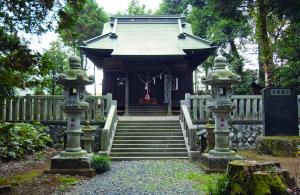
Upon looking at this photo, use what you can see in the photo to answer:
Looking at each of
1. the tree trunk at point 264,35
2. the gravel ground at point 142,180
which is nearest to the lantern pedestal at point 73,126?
the gravel ground at point 142,180

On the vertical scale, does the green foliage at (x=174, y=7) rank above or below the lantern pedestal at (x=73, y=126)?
above

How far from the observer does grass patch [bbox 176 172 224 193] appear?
7.75 meters

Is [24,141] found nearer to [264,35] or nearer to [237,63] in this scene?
[264,35]

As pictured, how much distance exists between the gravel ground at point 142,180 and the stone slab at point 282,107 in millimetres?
4268

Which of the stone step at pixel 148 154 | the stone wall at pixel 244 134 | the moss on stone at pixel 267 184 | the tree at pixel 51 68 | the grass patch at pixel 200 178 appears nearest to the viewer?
the moss on stone at pixel 267 184

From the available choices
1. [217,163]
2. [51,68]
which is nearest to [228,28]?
[217,163]

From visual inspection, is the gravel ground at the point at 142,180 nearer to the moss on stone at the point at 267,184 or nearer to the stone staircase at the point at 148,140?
the stone staircase at the point at 148,140

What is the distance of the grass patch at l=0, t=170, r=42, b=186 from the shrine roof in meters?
10.0

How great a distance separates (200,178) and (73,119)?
13.7ft

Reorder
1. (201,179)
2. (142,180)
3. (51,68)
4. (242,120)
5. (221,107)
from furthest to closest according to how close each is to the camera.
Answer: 1. (242,120)
2. (221,107)
3. (201,179)
4. (142,180)
5. (51,68)

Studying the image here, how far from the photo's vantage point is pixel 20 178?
8820 mm

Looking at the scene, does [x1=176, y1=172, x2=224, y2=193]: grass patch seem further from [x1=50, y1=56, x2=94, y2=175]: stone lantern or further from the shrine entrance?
the shrine entrance

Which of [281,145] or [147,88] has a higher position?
[147,88]

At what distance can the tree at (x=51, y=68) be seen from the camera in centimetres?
648
